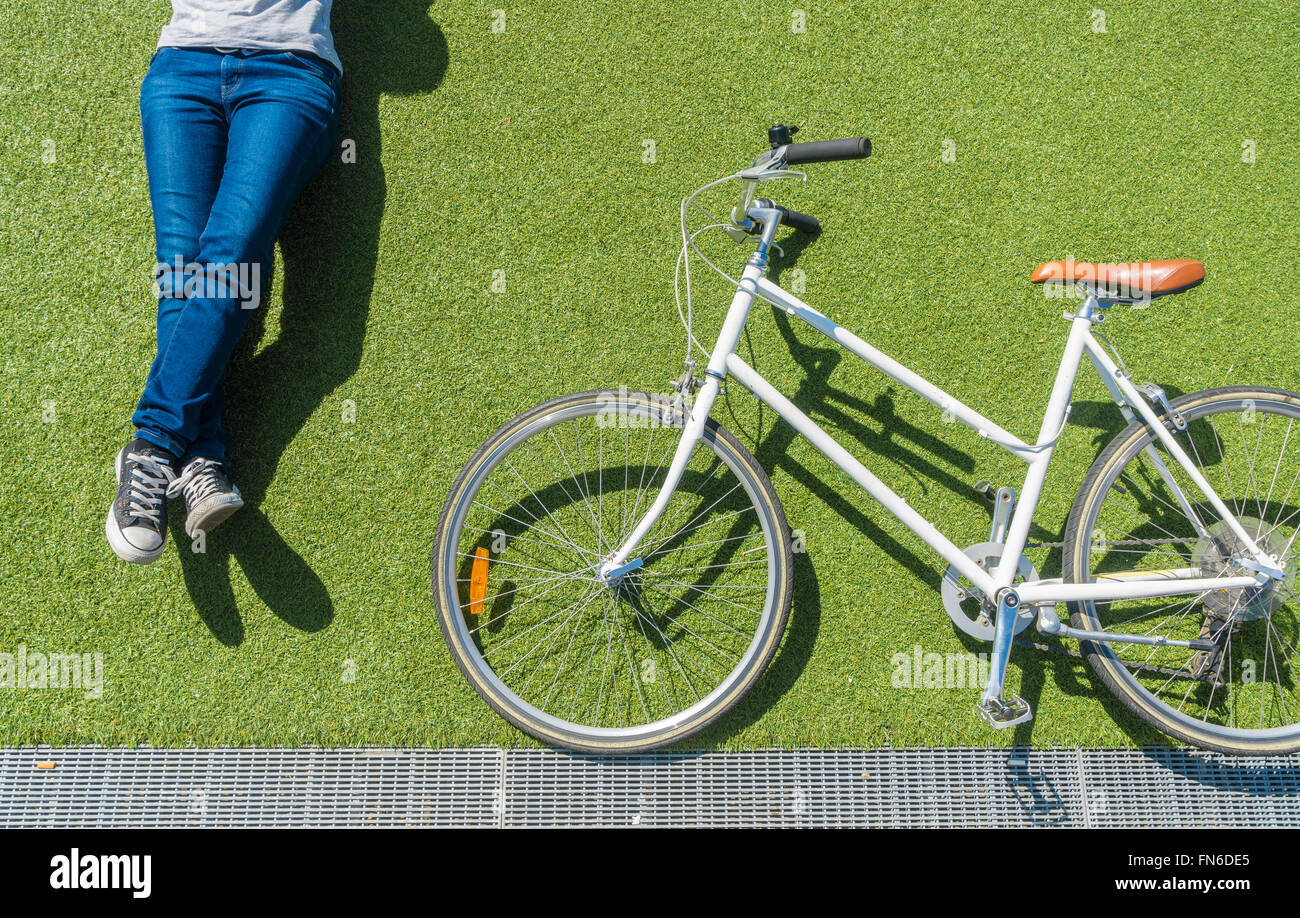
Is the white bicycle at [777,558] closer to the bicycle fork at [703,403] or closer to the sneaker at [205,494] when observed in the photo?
A: the bicycle fork at [703,403]

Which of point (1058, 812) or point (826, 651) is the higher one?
point (826, 651)

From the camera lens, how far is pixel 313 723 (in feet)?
9.52

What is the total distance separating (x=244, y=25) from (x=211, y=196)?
2.22ft

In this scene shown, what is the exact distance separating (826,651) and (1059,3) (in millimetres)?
3067

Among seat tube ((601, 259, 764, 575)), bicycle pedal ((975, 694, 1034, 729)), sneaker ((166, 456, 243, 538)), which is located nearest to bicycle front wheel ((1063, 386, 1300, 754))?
bicycle pedal ((975, 694, 1034, 729))

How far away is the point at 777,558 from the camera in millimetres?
2668

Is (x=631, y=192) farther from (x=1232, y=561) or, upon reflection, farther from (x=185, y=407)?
(x=1232, y=561)

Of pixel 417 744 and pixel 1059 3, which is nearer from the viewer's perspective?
pixel 417 744

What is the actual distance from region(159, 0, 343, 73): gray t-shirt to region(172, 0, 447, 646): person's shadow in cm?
30

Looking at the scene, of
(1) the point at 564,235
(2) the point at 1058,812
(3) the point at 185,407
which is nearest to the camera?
(3) the point at 185,407

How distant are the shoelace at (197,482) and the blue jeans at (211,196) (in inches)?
2.6

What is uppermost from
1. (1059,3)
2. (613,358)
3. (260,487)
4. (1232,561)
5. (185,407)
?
(1059,3)

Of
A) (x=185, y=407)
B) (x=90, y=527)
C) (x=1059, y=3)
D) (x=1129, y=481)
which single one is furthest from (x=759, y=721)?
(x=1059, y=3)

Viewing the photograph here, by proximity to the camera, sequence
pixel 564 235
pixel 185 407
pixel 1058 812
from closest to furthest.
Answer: pixel 185 407 < pixel 1058 812 < pixel 564 235
